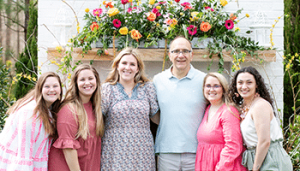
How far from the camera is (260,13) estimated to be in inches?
141

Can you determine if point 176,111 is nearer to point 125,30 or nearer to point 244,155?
point 244,155

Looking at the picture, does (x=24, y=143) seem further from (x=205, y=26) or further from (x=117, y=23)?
(x=205, y=26)

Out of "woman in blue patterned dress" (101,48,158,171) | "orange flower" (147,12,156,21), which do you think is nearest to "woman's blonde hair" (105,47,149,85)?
"woman in blue patterned dress" (101,48,158,171)

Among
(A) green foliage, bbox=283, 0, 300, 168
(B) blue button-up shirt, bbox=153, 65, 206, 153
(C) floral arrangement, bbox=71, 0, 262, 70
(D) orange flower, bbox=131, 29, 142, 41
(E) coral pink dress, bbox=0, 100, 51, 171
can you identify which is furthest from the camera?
(A) green foliage, bbox=283, 0, 300, 168

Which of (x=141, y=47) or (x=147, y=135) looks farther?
(x=141, y=47)

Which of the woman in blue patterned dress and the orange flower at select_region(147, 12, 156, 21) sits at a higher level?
the orange flower at select_region(147, 12, 156, 21)

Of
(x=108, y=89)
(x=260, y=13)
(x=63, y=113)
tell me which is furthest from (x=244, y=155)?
(x=260, y=13)

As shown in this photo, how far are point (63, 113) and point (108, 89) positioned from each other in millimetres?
415

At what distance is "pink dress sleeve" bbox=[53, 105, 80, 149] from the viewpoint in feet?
7.39

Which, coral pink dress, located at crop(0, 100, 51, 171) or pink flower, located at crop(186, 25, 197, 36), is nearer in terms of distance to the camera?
coral pink dress, located at crop(0, 100, 51, 171)

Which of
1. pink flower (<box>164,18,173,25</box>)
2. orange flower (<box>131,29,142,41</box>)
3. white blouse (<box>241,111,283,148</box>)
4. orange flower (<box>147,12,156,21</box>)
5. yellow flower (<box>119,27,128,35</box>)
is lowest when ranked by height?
white blouse (<box>241,111,283,148</box>)

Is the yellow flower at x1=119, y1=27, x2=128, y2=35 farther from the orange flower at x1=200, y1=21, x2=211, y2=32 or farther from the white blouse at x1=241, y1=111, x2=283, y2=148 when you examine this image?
the white blouse at x1=241, y1=111, x2=283, y2=148

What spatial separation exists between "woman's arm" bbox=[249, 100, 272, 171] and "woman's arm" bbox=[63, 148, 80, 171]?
1263mm

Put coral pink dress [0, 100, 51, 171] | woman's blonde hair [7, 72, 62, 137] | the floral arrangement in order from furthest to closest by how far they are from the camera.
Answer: the floral arrangement → woman's blonde hair [7, 72, 62, 137] → coral pink dress [0, 100, 51, 171]
